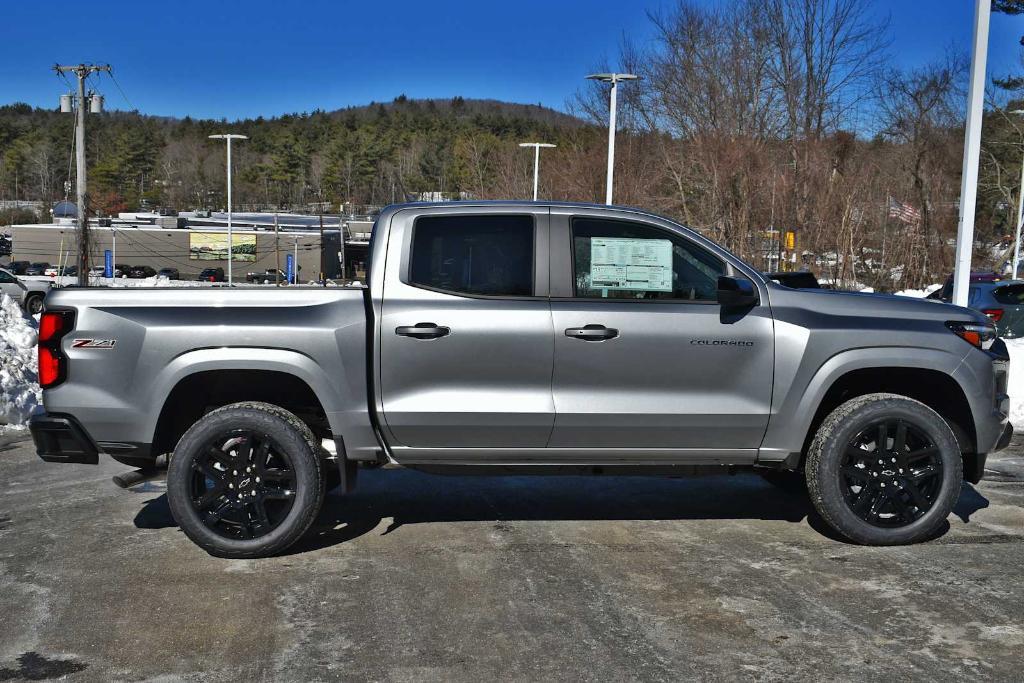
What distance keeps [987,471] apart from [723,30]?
3802cm

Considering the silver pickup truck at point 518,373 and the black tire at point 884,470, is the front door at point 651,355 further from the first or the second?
the black tire at point 884,470

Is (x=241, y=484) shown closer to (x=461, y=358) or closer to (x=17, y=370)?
(x=461, y=358)

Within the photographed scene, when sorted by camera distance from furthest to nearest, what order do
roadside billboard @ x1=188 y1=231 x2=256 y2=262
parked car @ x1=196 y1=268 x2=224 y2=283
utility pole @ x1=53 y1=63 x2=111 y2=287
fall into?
roadside billboard @ x1=188 y1=231 x2=256 y2=262 < parked car @ x1=196 y1=268 x2=224 y2=283 < utility pole @ x1=53 y1=63 x2=111 y2=287

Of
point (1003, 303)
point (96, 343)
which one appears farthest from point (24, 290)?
point (96, 343)

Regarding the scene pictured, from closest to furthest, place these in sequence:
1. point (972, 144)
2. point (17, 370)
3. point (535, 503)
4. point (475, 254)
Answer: point (475, 254), point (535, 503), point (17, 370), point (972, 144)

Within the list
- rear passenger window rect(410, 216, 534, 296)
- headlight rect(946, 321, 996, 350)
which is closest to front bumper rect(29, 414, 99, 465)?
rear passenger window rect(410, 216, 534, 296)

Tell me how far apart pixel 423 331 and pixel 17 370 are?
655 centimetres

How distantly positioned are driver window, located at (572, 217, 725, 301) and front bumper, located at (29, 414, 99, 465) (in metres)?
2.80

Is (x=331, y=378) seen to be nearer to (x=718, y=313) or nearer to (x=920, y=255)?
(x=718, y=313)

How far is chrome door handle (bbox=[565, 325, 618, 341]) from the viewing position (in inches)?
219

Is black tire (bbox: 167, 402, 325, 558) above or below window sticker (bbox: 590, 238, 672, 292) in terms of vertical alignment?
below

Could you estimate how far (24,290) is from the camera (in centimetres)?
3212

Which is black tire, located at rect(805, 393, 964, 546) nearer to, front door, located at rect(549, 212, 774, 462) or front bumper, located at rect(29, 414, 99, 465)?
front door, located at rect(549, 212, 774, 462)

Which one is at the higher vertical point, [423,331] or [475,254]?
[475,254]
